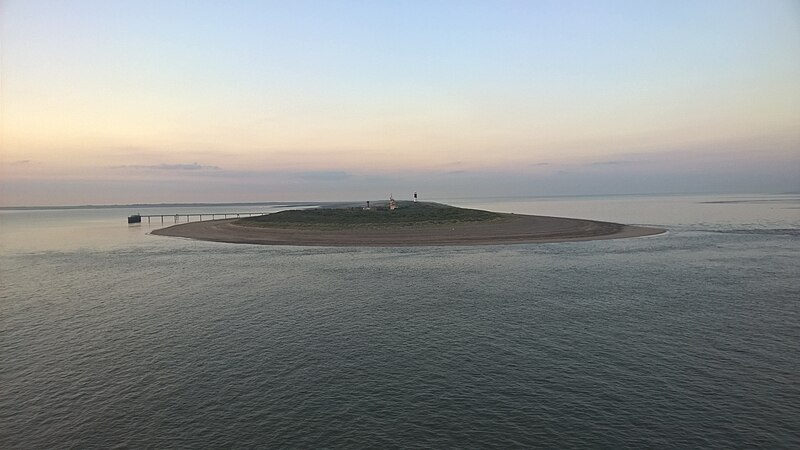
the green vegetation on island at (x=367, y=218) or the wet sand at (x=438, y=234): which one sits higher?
the green vegetation on island at (x=367, y=218)

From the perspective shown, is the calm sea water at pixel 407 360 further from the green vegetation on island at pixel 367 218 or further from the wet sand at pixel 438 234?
the green vegetation on island at pixel 367 218

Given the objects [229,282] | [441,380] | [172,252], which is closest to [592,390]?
[441,380]

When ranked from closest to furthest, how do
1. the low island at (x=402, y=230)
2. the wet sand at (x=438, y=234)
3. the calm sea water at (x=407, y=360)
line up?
the calm sea water at (x=407, y=360)
the wet sand at (x=438, y=234)
the low island at (x=402, y=230)

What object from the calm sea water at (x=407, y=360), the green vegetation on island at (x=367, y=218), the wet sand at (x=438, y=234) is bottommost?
the calm sea water at (x=407, y=360)

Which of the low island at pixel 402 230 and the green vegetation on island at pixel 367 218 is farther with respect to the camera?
the green vegetation on island at pixel 367 218

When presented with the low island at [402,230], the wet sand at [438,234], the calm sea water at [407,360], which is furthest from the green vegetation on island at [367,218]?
the calm sea water at [407,360]

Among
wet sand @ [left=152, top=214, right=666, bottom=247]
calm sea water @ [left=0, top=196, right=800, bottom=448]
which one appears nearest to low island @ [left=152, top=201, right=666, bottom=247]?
wet sand @ [left=152, top=214, right=666, bottom=247]

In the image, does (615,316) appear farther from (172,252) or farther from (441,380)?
(172,252)

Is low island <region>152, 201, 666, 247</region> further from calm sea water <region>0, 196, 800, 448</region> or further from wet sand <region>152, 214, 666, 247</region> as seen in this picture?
calm sea water <region>0, 196, 800, 448</region>

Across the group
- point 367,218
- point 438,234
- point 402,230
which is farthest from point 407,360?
point 367,218
